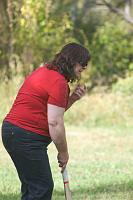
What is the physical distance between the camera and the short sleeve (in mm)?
5059

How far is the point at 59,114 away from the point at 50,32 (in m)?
12.8

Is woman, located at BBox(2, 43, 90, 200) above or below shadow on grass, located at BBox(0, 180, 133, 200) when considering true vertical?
above

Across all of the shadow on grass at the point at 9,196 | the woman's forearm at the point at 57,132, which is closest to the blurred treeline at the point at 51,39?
the shadow on grass at the point at 9,196

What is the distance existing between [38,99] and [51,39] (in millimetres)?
12717

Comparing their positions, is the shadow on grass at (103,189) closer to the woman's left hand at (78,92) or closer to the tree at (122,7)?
the woman's left hand at (78,92)

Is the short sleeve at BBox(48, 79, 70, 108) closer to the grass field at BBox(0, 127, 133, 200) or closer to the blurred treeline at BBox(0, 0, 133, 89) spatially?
the grass field at BBox(0, 127, 133, 200)

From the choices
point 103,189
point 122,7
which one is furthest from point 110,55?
point 103,189

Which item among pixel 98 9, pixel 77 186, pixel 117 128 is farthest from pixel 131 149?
pixel 98 9

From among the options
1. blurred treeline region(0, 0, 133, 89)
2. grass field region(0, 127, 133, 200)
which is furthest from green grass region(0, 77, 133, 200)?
blurred treeline region(0, 0, 133, 89)

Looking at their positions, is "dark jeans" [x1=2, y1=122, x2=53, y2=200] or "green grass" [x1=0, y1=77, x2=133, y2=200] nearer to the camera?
"dark jeans" [x1=2, y1=122, x2=53, y2=200]

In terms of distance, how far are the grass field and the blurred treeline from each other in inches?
128

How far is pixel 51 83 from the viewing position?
5137 millimetres

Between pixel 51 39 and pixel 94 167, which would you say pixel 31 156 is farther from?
pixel 51 39

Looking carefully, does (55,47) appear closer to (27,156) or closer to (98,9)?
(98,9)
